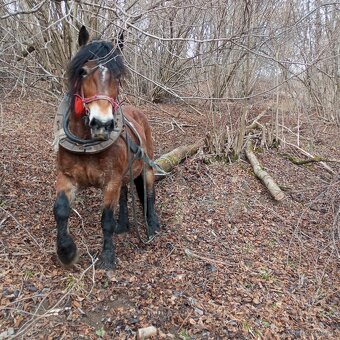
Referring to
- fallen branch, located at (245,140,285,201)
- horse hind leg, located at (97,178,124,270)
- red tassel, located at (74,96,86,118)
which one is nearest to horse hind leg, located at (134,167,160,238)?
horse hind leg, located at (97,178,124,270)

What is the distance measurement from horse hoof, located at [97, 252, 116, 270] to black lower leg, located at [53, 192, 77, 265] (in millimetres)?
247

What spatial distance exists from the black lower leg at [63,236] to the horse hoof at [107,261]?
247 mm

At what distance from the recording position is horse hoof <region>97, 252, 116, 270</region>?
3.32 meters

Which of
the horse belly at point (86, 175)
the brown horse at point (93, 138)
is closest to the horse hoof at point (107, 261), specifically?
the brown horse at point (93, 138)

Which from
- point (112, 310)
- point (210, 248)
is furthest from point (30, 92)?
point (112, 310)

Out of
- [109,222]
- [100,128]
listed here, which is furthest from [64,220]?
[100,128]

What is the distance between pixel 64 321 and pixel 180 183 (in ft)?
9.52

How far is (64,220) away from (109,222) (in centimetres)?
40

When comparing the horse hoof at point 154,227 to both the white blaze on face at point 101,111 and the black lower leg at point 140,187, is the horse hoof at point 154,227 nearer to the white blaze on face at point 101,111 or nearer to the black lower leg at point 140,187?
the black lower leg at point 140,187

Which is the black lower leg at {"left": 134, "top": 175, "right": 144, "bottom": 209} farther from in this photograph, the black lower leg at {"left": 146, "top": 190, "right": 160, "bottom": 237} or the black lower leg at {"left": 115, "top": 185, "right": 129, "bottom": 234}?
the black lower leg at {"left": 115, "top": 185, "right": 129, "bottom": 234}

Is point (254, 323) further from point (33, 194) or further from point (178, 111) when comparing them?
point (178, 111)

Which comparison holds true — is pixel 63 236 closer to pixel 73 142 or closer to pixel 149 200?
pixel 73 142

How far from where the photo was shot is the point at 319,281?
3.79m

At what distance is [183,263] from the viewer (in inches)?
145
